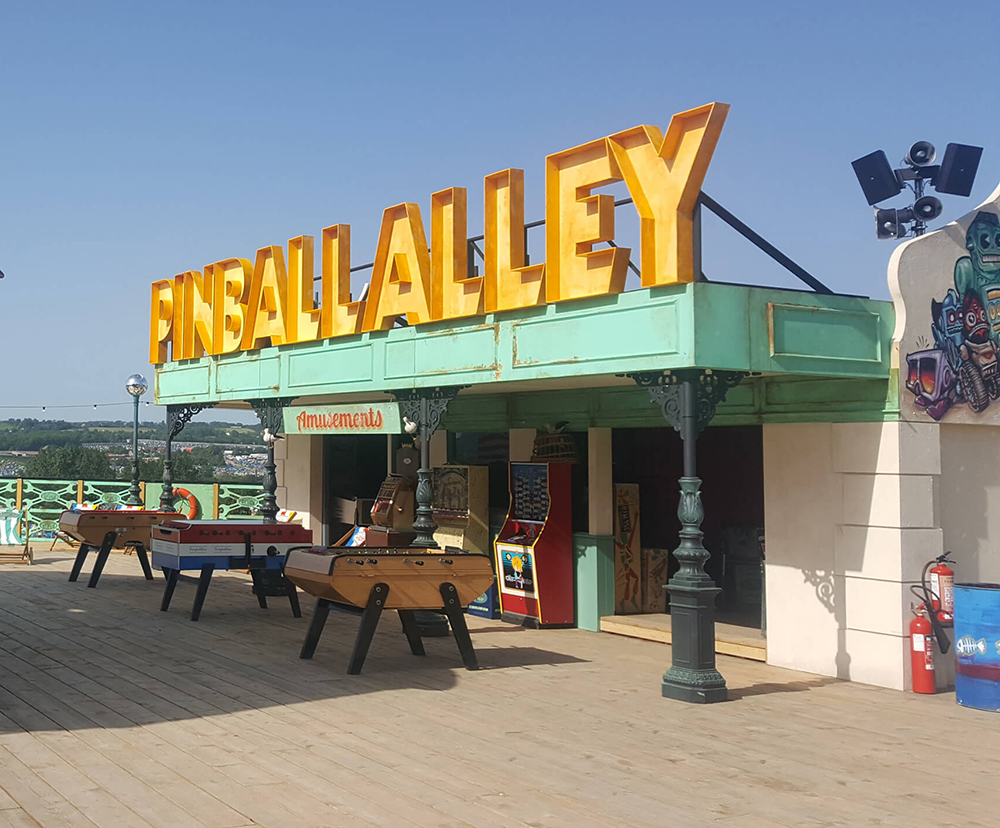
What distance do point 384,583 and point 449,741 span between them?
2.64 meters

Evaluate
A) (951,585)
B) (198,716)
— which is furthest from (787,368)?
(198,716)

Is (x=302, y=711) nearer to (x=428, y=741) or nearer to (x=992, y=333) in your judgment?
(x=428, y=741)

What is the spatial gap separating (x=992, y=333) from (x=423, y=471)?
587cm

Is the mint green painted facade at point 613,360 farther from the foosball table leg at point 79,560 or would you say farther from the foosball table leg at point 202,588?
the foosball table leg at point 79,560

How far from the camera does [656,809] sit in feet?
20.1

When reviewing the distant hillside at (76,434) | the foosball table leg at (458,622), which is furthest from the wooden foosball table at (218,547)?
the distant hillside at (76,434)

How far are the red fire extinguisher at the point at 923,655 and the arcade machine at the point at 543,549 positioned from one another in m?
4.58

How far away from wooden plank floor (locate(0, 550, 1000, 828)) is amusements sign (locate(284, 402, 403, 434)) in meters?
2.47

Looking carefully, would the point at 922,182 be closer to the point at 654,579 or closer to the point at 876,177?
the point at 876,177

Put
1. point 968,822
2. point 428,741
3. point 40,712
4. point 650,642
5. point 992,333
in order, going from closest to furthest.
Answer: point 968,822 → point 428,741 → point 40,712 → point 992,333 → point 650,642

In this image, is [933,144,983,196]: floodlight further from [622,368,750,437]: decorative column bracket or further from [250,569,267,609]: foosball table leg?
[250,569,267,609]: foosball table leg

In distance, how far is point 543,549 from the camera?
523 inches

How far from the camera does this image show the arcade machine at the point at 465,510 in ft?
48.3

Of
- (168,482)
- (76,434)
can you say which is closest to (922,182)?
(168,482)
